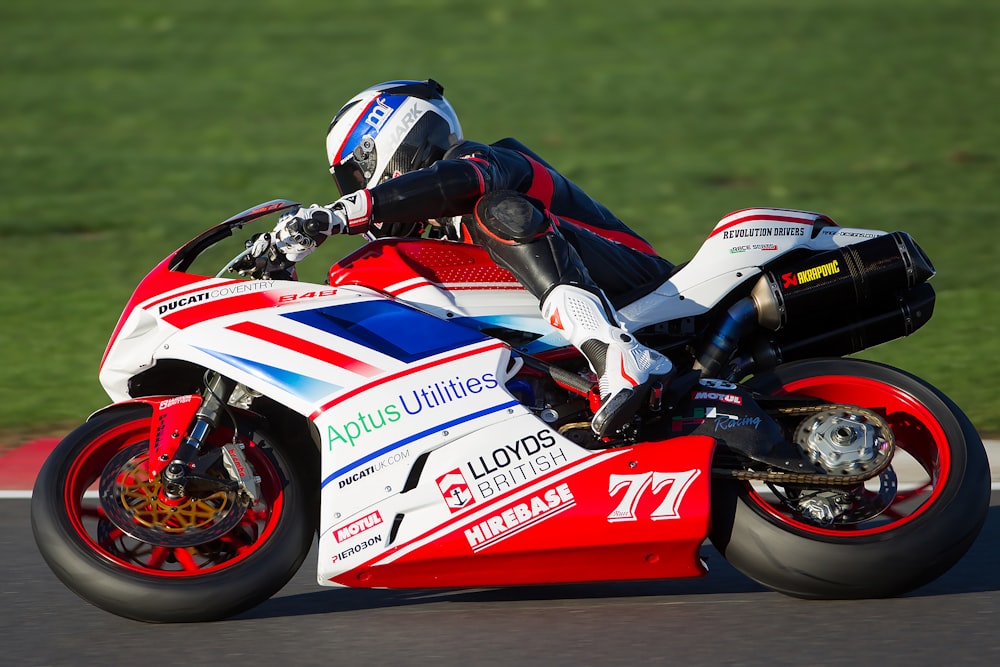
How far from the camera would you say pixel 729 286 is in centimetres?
473

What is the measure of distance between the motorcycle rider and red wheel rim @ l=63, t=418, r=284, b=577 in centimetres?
69

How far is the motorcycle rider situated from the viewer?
433 cm

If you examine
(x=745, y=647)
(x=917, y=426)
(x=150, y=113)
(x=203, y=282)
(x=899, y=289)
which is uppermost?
(x=150, y=113)

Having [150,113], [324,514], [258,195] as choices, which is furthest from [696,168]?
[324,514]

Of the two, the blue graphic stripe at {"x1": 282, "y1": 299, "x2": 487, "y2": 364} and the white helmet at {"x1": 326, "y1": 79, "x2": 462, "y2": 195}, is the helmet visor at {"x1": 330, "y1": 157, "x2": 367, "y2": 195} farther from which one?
the blue graphic stripe at {"x1": 282, "y1": 299, "x2": 487, "y2": 364}

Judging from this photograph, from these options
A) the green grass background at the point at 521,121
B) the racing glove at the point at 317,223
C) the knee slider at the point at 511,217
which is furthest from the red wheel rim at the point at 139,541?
the green grass background at the point at 521,121

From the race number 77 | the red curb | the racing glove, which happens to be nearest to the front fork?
the racing glove

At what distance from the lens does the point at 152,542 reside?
432 centimetres

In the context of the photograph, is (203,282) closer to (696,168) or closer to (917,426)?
(917,426)

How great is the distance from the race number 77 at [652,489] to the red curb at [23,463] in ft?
9.42

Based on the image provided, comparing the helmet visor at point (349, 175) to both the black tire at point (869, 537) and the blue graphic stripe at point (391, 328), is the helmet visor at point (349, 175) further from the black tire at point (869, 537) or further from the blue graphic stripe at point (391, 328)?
the black tire at point (869, 537)

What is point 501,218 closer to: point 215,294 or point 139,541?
point 215,294

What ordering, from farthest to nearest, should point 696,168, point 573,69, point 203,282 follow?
point 573,69, point 696,168, point 203,282

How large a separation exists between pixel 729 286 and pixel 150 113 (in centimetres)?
1165
